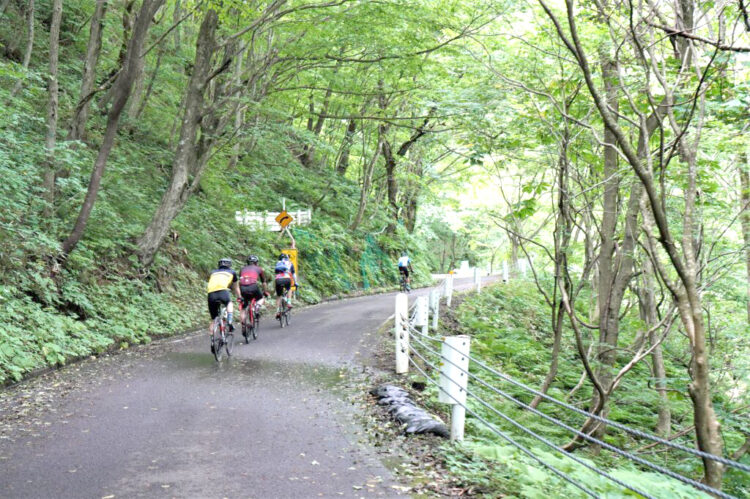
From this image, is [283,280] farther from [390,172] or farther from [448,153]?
[390,172]

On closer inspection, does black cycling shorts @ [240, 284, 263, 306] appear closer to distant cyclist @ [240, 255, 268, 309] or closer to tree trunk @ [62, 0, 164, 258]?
distant cyclist @ [240, 255, 268, 309]

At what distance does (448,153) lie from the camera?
691 inches

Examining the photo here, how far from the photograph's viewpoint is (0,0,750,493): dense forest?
6523mm

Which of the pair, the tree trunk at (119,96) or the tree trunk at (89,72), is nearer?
the tree trunk at (119,96)

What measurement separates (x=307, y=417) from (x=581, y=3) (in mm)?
6398

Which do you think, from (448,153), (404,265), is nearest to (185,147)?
(448,153)

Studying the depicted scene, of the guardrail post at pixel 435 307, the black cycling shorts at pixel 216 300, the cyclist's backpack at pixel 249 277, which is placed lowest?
the guardrail post at pixel 435 307

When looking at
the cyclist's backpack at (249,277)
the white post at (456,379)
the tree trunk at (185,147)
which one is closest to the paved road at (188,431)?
the white post at (456,379)

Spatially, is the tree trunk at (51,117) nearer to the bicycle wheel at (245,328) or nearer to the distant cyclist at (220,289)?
the distant cyclist at (220,289)

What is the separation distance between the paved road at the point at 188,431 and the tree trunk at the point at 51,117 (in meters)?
4.28

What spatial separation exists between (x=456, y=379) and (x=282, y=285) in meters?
10.1

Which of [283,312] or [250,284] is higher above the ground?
[250,284]

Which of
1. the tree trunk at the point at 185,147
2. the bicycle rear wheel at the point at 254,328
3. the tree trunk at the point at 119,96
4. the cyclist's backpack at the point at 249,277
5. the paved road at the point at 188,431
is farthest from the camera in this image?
the tree trunk at the point at 185,147

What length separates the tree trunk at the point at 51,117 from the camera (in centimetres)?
1229
